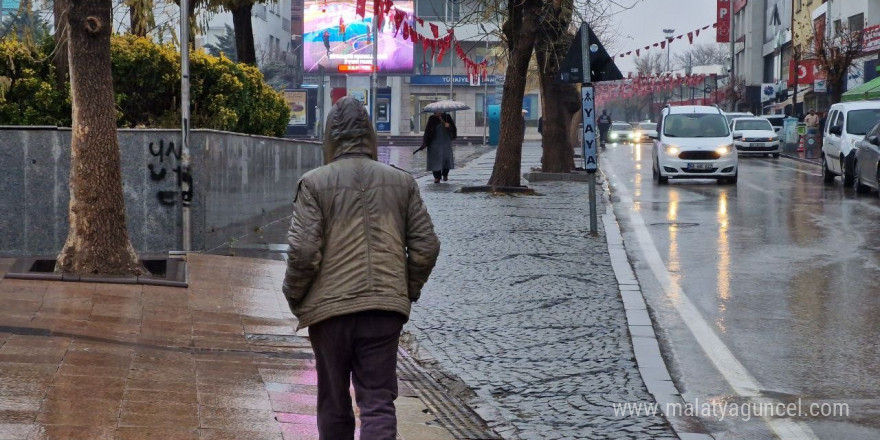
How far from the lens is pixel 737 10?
317 ft

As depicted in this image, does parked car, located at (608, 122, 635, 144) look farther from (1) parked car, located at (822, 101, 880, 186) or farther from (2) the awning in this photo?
(1) parked car, located at (822, 101, 880, 186)

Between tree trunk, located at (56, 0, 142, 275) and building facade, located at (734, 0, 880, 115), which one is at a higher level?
building facade, located at (734, 0, 880, 115)

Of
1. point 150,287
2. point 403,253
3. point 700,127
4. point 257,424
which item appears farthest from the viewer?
point 700,127

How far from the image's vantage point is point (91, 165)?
10609mm

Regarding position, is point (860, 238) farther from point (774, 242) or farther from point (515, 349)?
point (515, 349)

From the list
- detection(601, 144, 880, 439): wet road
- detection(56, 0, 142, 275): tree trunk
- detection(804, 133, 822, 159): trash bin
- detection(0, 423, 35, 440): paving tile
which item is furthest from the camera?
detection(804, 133, 822, 159): trash bin

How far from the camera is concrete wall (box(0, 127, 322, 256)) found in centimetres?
1234

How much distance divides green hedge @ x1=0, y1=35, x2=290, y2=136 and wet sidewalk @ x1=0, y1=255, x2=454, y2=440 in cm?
366

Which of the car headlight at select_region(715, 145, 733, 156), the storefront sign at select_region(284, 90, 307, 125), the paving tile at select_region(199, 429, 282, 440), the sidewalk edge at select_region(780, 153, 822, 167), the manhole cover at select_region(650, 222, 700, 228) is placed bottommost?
the paving tile at select_region(199, 429, 282, 440)

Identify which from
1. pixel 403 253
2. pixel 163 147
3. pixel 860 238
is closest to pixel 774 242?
pixel 860 238

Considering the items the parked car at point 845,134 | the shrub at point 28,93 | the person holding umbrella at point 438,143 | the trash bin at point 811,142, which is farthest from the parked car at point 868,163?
the trash bin at point 811,142

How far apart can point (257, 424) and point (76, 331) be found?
2534 mm

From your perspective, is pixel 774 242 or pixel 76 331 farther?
pixel 774 242

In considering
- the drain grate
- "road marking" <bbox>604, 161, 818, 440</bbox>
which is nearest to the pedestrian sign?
"road marking" <bbox>604, 161, 818, 440</bbox>
